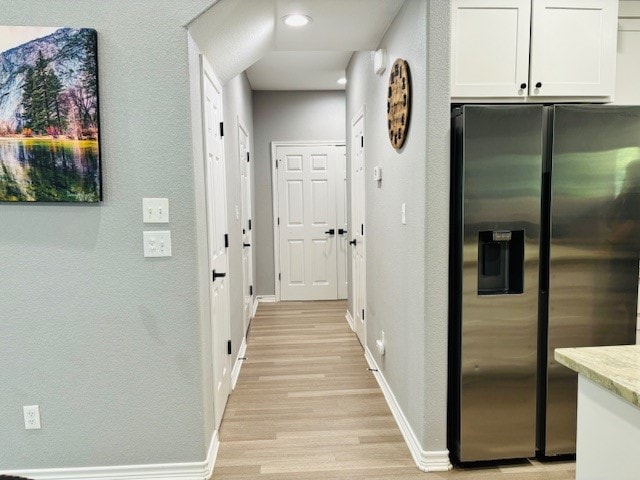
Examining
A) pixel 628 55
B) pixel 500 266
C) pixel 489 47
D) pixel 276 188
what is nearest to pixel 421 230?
pixel 500 266

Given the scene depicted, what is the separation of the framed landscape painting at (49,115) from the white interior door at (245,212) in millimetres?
2026

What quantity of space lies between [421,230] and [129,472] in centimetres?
182

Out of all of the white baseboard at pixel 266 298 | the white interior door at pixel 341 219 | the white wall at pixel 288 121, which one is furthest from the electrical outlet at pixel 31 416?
the white interior door at pixel 341 219

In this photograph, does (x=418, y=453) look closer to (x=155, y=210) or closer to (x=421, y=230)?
(x=421, y=230)

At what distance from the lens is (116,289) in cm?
200

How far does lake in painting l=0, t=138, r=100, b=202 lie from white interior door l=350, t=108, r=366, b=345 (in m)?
2.29

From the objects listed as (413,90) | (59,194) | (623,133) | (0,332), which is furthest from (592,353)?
(0,332)

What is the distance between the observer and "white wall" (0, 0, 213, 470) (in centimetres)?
192

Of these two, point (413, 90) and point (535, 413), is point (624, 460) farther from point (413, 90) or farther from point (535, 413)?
point (413, 90)

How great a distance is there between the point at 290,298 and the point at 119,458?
149 inches

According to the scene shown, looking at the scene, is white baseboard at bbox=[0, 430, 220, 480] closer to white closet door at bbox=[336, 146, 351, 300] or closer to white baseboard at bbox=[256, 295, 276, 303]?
white baseboard at bbox=[256, 295, 276, 303]

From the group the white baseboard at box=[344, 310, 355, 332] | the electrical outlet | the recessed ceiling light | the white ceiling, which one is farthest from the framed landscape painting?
the white baseboard at box=[344, 310, 355, 332]

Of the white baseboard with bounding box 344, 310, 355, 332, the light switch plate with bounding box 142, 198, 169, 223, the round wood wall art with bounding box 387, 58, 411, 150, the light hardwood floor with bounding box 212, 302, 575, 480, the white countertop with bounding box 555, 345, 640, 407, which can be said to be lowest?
the light hardwood floor with bounding box 212, 302, 575, 480

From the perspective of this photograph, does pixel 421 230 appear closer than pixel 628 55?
Yes
